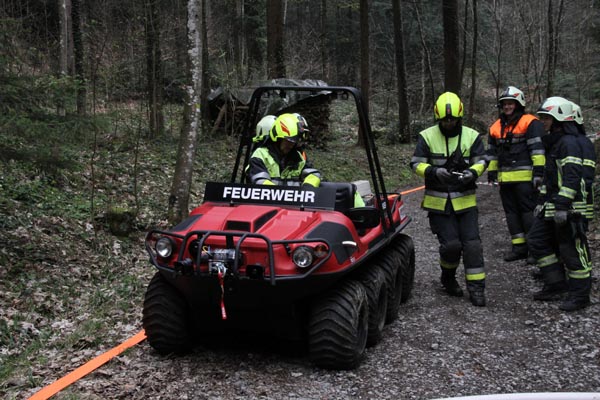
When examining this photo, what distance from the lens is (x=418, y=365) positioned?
477cm

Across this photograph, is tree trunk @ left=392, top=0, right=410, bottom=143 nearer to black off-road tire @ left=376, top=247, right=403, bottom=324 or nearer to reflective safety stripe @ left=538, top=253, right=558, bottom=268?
reflective safety stripe @ left=538, top=253, right=558, bottom=268

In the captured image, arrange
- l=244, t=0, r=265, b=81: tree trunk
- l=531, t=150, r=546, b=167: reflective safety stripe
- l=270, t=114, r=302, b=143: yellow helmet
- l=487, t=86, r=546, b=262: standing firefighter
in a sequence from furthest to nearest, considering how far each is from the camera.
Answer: l=244, t=0, r=265, b=81: tree trunk < l=487, t=86, r=546, b=262: standing firefighter < l=531, t=150, r=546, b=167: reflective safety stripe < l=270, t=114, r=302, b=143: yellow helmet

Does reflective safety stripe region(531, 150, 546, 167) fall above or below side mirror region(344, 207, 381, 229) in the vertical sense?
above

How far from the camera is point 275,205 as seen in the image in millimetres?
5070

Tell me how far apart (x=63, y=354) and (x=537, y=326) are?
4.46 metres

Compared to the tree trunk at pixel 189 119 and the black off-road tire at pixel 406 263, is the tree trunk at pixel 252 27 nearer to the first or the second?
the tree trunk at pixel 189 119

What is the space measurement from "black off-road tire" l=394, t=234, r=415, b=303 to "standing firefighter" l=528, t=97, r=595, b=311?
138 cm

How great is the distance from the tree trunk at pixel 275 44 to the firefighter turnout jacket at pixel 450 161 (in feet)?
35.6

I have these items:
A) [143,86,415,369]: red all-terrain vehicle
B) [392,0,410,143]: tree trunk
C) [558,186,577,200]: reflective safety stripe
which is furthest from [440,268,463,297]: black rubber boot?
[392,0,410,143]: tree trunk

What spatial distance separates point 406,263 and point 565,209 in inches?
67.3

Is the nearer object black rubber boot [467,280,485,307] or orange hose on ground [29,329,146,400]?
orange hose on ground [29,329,146,400]

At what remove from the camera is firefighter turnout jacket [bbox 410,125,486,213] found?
6.38 m

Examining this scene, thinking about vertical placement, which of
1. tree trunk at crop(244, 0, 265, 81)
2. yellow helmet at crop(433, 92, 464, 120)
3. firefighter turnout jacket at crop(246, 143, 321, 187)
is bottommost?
firefighter turnout jacket at crop(246, 143, 321, 187)

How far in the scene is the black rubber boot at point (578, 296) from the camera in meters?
6.06
